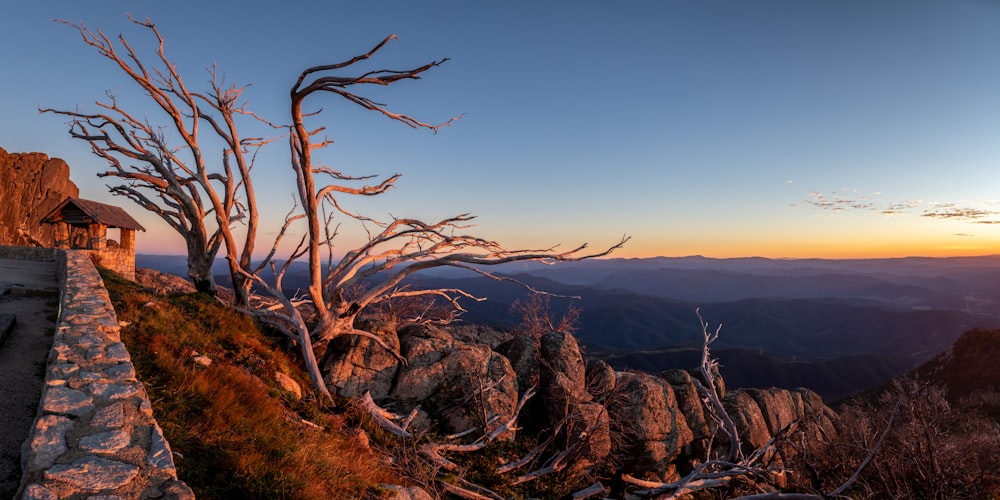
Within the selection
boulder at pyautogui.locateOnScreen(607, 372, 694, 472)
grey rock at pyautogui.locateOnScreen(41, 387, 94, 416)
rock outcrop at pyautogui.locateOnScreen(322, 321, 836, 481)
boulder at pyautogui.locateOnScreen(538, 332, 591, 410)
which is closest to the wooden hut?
rock outcrop at pyautogui.locateOnScreen(322, 321, 836, 481)

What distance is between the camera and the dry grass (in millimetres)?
4012

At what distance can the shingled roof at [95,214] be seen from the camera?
21.7 metres

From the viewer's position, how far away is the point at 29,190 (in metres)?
66.6

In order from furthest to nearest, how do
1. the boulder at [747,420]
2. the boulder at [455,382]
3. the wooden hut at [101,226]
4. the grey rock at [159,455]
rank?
the wooden hut at [101,226]
the boulder at [747,420]
the boulder at [455,382]
the grey rock at [159,455]

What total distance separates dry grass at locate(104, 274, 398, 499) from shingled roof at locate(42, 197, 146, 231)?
17.3m

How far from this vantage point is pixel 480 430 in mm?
10398

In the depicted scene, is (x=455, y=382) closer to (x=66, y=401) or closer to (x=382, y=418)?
(x=382, y=418)

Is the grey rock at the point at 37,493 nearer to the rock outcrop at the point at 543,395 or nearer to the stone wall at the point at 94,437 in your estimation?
the stone wall at the point at 94,437

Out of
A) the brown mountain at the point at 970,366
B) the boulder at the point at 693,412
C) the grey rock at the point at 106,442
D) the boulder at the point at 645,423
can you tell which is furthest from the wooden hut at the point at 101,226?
the brown mountain at the point at 970,366

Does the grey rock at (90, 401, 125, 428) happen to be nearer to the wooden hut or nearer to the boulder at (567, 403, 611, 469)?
the boulder at (567, 403, 611, 469)

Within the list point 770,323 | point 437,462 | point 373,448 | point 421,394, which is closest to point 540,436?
point 421,394

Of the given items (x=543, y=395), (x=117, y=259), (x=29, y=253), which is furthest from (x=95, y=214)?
(x=543, y=395)

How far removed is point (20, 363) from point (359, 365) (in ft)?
20.8

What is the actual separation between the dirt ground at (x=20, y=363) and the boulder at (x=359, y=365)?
529 cm
